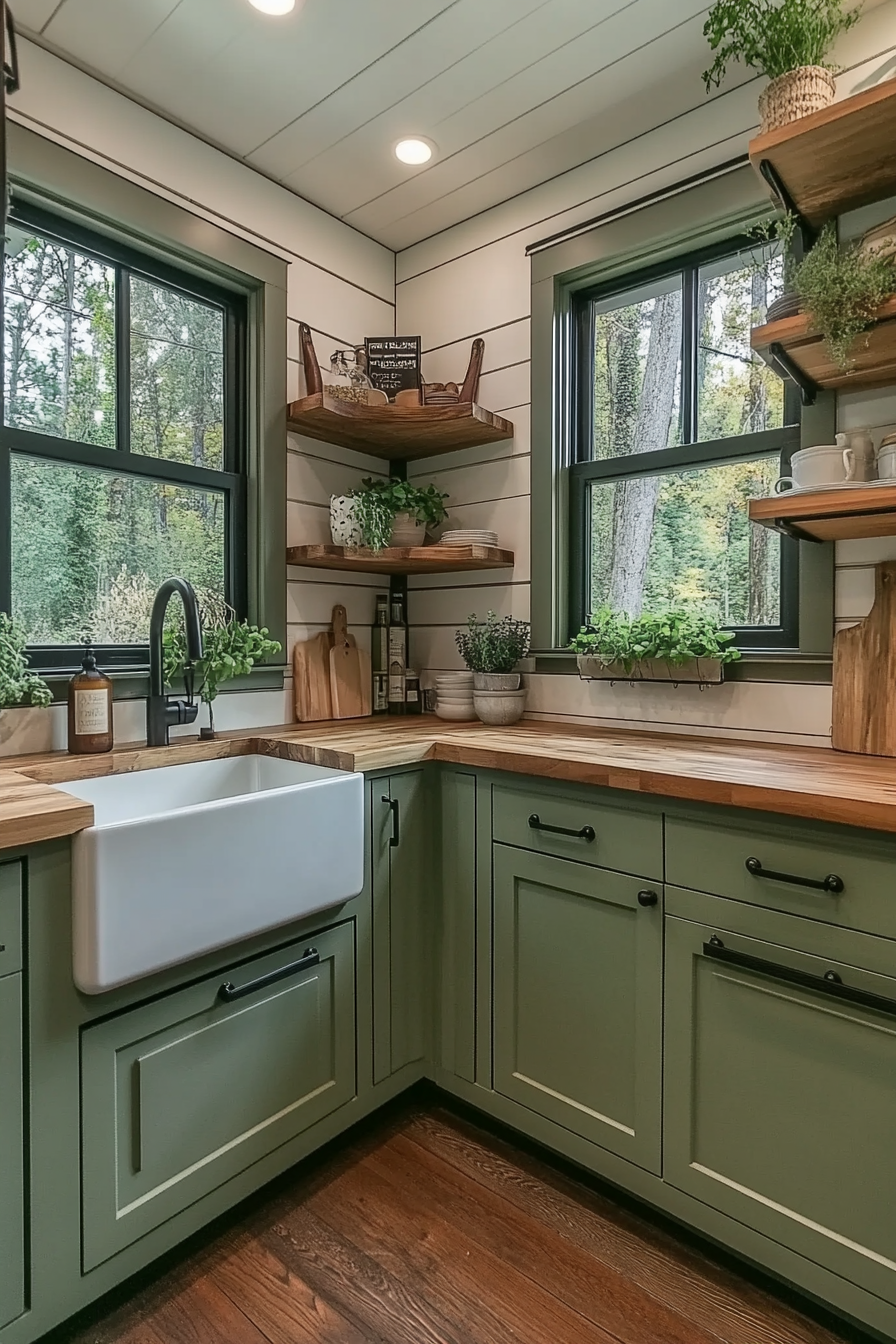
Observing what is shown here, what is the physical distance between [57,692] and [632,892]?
145 cm

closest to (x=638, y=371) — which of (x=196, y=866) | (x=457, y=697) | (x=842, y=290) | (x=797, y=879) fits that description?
(x=842, y=290)

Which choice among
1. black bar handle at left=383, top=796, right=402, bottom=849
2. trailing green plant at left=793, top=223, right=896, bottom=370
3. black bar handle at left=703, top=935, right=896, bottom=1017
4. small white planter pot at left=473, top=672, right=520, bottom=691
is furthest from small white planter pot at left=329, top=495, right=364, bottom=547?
black bar handle at left=703, top=935, right=896, bottom=1017

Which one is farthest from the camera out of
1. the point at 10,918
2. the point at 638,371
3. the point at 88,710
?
the point at 638,371

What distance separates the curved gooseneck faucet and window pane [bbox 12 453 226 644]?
21 centimetres

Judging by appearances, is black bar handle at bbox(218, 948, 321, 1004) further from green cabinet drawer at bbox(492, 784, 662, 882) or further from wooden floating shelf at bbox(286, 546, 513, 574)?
wooden floating shelf at bbox(286, 546, 513, 574)

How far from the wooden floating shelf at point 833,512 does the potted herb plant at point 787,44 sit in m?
0.78

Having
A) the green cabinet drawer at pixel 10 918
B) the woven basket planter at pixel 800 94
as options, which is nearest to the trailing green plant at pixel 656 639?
the woven basket planter at pixel 800 94

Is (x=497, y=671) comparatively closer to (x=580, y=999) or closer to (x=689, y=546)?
(x=689, y=546)

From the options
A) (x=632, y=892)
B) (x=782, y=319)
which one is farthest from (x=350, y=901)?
(x=782, y=319)

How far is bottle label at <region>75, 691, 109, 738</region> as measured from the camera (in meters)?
1.80

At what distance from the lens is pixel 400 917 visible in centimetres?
189

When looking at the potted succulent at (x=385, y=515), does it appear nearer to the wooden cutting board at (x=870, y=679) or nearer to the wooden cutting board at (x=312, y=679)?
the wooden cutting board at (x=312, y=679)

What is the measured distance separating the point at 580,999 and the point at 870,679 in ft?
3.27

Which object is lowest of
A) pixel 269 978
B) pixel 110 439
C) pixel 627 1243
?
pixel 627 1243
